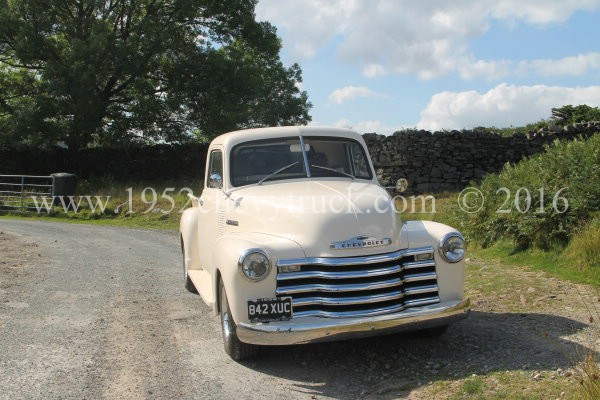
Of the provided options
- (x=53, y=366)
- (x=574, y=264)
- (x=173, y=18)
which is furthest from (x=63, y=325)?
(x=173, y=18)

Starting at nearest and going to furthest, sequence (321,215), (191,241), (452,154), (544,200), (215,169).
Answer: (321,215) < (215,169) < (191,241) < (544,200) < (452,154)

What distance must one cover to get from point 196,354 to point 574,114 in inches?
778

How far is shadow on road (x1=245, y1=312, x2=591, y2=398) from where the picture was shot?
4.80m

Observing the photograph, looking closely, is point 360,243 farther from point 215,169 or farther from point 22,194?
point 22,194

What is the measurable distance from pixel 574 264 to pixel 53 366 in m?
6.34

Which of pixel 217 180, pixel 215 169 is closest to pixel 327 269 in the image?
pixel 217 180

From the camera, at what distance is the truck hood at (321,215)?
516 centimetres

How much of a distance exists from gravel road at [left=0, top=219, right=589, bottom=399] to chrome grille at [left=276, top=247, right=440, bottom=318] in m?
0.53

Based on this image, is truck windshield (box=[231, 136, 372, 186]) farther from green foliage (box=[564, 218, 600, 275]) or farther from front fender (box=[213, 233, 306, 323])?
green foliage (box=[564, 218, 600, 275])

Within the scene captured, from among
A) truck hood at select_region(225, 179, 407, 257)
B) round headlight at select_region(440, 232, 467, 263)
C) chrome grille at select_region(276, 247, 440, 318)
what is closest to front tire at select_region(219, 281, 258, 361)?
chrome grille at select_region(276, 247, 440, 318)

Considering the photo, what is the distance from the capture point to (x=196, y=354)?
5594 mm

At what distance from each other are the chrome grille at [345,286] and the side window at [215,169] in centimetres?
210

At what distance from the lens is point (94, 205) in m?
21.6

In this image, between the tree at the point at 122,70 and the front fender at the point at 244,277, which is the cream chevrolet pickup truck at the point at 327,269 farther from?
the tree at the point at 122,70
